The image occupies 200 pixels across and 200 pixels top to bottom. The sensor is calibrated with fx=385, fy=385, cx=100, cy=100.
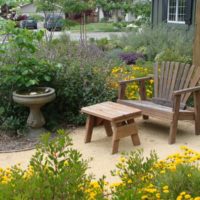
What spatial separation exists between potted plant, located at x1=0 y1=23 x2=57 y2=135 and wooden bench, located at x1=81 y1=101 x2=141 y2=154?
74 cm

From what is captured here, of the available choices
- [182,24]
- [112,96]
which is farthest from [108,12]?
[112,96]

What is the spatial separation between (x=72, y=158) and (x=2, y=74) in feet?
12.3

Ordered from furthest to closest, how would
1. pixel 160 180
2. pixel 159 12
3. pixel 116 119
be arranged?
pixel 159 12 → pixel 116 119 → pixel 160 180

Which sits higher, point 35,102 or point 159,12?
point 159,12

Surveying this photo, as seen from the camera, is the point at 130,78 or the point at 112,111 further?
the point at 130,78

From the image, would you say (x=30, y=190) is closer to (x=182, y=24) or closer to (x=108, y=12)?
(x=182, y=24)

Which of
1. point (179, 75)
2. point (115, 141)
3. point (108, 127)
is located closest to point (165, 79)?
point (179, 75)

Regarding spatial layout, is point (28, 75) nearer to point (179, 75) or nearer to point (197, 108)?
point (179, 75)

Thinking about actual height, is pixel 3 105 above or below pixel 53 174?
below

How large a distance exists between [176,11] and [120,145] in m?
9.59

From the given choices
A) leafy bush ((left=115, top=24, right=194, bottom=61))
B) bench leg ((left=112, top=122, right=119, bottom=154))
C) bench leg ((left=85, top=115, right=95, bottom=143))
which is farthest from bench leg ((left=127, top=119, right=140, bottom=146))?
leafy bush ((left=115, top=24, right=194, bottom=61))

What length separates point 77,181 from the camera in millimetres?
2234

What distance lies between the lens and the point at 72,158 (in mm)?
2324

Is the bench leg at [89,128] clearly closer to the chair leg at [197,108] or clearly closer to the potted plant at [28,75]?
the potted plant at [28,75]
